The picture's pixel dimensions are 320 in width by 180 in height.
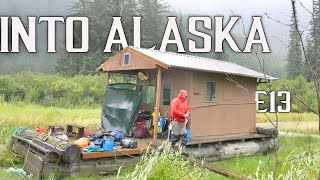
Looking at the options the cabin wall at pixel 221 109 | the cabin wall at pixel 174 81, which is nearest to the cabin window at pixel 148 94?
the cabin wall at pixel 174 81

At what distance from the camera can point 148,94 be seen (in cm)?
1380

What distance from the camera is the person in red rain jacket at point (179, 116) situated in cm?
1081

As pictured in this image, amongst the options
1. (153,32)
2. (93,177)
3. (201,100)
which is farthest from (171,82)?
(153,32)

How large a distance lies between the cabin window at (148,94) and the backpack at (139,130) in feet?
3.68

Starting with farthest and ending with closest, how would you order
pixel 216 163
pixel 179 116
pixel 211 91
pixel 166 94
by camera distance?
pixel 166 94
pixel 211 91
pixel 216 163
pixel 179 116

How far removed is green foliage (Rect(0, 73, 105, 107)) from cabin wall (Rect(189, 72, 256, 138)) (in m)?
18.5

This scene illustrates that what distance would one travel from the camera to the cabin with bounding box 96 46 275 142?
39.6 ft

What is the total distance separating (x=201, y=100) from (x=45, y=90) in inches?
852

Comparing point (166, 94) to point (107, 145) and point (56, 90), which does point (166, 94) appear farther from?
point (56, 90)

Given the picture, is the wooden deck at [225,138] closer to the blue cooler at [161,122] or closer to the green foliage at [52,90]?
the blue cooler at [161,122]

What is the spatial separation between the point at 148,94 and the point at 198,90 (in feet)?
6.63

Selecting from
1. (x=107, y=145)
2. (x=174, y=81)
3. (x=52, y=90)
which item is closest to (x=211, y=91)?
(x=174, y=81)

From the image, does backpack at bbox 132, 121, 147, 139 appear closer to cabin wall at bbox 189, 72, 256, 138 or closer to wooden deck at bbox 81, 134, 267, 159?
wooden deck at bbox 81, 134, 267, 159

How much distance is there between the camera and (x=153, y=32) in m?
42.3
